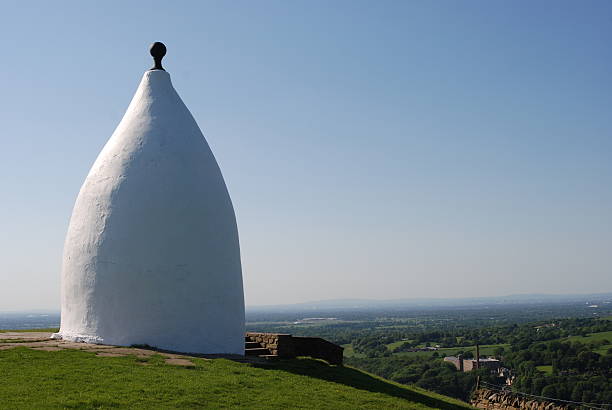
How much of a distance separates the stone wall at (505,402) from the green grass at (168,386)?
401 centimetres

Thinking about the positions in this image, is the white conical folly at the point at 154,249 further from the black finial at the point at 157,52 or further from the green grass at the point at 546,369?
the green grass at the point at 546,369

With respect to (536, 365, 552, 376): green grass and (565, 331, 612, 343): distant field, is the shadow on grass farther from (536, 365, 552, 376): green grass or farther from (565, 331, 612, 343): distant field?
(565, 331, 612, 343): distant field

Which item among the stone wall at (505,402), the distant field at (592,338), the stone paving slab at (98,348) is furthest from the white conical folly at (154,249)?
the distant field at (592,338)

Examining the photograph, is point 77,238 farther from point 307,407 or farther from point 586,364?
point 586,364

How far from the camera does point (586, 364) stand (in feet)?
140

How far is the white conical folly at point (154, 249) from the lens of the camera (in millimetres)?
11789

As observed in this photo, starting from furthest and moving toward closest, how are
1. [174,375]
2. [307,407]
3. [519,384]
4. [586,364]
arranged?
[586,364], [519,384], [174,375], [307,407]

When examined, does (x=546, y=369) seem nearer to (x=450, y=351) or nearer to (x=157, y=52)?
(x=450, y=351)

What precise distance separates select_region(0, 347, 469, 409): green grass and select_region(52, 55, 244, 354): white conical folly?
1334 millimetres

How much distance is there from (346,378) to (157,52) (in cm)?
870

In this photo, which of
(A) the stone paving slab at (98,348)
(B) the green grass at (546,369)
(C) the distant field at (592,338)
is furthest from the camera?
(C) the distant field at (592,338)

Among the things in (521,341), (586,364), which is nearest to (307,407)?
(586,364)

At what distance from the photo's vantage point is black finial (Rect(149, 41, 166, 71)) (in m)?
13.9

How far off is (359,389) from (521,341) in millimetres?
56023
